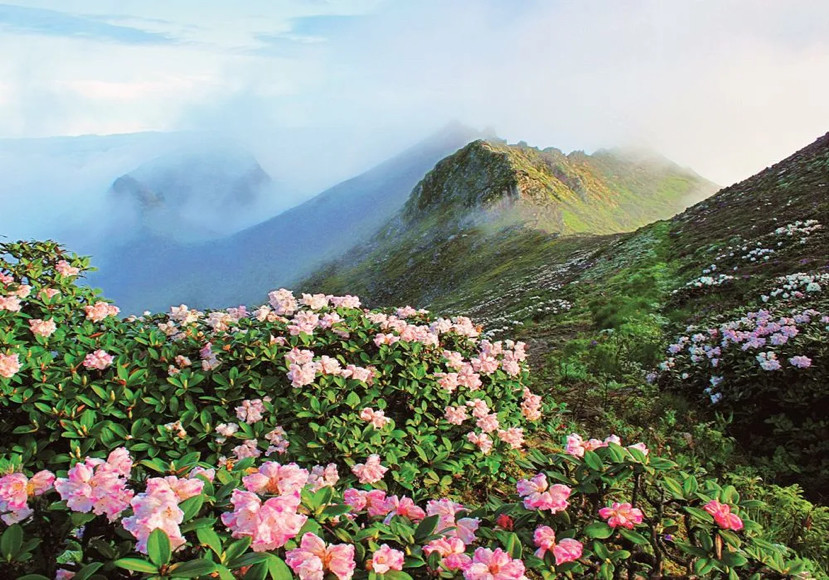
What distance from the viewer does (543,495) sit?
2.81 m

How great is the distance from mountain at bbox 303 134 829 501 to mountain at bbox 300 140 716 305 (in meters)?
16.8

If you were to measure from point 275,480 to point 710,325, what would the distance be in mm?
9595

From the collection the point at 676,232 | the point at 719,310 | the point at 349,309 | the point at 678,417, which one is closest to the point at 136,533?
the point at 349,309

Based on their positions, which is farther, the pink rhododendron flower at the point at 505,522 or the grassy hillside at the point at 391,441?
the pink rhododendron flower at the point at 505,522

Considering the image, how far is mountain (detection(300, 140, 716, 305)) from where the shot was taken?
51719 mm

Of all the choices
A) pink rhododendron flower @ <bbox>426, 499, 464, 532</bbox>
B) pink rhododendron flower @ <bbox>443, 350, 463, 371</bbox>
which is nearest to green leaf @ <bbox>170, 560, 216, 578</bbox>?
pink rhododendron flower @ <bbox>426, 499, 464, 532</bbox>

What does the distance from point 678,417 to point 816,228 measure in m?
10.2

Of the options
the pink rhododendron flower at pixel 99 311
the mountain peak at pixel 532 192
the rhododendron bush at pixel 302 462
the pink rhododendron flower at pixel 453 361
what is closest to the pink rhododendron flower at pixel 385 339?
the rhododendron bush at pixel 302 462

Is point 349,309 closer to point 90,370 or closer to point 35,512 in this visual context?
point 90,370

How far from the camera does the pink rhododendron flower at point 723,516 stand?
8.45 feet

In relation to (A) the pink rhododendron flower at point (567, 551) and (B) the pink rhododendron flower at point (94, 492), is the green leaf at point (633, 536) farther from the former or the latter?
(B) the pink rhododendron flower at point (94, 492)

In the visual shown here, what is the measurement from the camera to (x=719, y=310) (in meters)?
10.5

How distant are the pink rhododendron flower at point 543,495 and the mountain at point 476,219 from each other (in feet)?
120

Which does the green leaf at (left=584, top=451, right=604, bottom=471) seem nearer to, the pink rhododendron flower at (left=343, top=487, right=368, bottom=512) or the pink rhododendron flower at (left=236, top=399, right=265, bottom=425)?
the pink rhododendron flower at (left=343, top=487, right=368, bottom=512)
